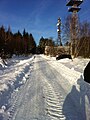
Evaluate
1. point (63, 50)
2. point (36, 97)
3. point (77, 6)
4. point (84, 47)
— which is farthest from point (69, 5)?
point (36, 97)

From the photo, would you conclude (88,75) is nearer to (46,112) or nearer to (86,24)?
(46,112)

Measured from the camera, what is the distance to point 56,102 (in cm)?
761

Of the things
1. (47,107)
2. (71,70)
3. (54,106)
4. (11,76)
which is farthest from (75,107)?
(71,70)

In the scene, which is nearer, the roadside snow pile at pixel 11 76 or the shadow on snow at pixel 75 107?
the shadow on snow at pixel 75 107

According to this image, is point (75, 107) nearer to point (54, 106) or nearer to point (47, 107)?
point (54, 106)

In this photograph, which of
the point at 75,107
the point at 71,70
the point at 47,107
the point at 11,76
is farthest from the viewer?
the point at 71,70

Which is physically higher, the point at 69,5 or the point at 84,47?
the point at 69,5

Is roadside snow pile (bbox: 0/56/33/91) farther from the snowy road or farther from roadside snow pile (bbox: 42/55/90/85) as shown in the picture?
roadside snow pile (bbox: 42/55/90/85)

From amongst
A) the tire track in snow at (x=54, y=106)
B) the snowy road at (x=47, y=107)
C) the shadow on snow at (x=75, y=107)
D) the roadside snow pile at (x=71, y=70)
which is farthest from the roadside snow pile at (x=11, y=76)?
the shadow on snow at (x=75, y=107)

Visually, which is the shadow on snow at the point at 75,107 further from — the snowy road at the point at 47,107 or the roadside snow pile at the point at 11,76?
the roadside snow pile at the point at 11,76

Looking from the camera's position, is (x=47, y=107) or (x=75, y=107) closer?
(x=75, y=107)

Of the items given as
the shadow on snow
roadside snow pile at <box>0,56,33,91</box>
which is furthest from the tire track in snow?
roadside snow pile at <box>0,56,33,91</box>

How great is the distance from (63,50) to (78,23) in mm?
20264

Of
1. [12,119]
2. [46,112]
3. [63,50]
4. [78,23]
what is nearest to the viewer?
[12,119]
